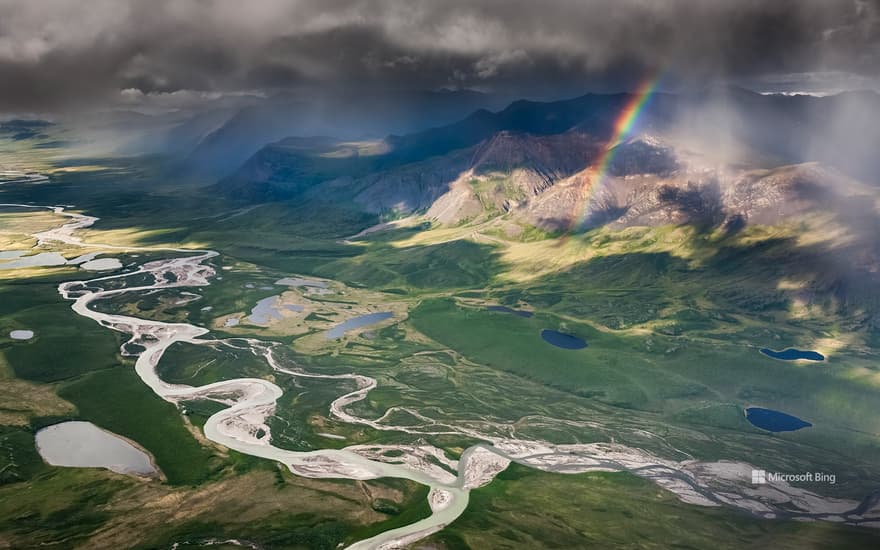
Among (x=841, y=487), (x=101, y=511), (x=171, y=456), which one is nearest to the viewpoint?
(x=101, y=511)

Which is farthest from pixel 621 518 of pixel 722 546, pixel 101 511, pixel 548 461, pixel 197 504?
pixel 101 511

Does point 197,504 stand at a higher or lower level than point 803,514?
higher

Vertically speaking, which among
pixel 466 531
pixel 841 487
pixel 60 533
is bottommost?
pixel 841 487

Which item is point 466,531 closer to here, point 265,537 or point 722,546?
point 265,537

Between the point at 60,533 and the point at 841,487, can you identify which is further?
the point at 841,487

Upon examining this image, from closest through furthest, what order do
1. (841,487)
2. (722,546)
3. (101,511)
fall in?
(722,546), (101,511), (841,487)

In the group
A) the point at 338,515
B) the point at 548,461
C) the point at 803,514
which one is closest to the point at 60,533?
the point at 338,515

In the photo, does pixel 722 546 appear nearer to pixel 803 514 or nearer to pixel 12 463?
pixel 803 514

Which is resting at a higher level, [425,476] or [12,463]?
[12,463]

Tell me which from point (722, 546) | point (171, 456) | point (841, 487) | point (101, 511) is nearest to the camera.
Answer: point (722, 546)
